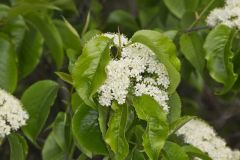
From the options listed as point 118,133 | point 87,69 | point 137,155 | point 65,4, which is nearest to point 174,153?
point 137,155

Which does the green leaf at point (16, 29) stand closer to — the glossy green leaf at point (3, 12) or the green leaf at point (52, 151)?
the glossy green leaf at point (3, 12)

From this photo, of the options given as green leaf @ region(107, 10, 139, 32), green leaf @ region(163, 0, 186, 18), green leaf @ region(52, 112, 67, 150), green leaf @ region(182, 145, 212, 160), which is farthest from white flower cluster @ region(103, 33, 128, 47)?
green leaf @ region(107, 10, 139, 32)

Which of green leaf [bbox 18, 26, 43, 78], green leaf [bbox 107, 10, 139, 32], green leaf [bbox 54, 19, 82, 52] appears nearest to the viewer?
green leaf [bbox 54, 19, 82, 52]

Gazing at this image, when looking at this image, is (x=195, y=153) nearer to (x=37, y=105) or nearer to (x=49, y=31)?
(x=37, y=105)

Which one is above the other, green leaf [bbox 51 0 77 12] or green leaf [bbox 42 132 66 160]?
green leaf [bbox 51 0 77 12]

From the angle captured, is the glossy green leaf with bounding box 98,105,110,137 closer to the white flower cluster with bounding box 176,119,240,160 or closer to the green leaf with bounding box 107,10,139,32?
the white flower cluster with bounding box 176,119,240,160

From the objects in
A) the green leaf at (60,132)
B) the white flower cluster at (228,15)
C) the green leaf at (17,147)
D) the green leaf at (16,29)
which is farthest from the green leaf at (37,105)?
the white flower cluster at (228,15)

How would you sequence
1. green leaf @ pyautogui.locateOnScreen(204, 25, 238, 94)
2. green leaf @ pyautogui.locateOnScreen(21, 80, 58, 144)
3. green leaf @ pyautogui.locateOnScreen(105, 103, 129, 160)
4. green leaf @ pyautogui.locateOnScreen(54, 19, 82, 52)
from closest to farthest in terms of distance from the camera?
green leaf @ pyautogui.locateOnScreen(105, 103, 129, 160) → green leaf @ pyautogui.locateOnScreen(204, 25, 238, 94) → green leaf @ pyautogui.locateOnScreen(21, 80, 58, 144) → green leaf @ pyautogui.locateOnScreen(54, 19, 82, 52)
